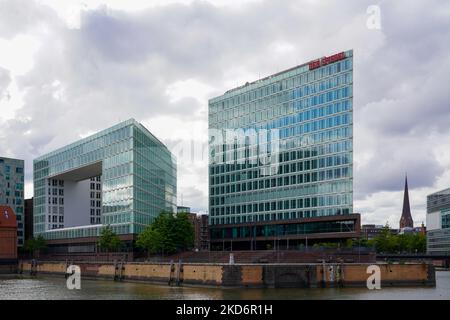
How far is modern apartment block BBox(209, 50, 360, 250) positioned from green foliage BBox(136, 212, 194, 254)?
62.3ft

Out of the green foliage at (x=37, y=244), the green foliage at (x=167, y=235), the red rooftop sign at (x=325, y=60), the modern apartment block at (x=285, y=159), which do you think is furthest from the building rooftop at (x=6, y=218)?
the red rooftop sign at (x=325, y=60)

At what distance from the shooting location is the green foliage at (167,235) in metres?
128

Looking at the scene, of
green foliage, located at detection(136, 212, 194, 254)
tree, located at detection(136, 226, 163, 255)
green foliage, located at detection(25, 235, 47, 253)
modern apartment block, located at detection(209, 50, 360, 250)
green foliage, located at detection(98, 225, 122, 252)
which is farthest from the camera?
green foliage, located at detection(25, 235, 47, 253)

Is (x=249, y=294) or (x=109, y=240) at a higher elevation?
(x=109, y=240)

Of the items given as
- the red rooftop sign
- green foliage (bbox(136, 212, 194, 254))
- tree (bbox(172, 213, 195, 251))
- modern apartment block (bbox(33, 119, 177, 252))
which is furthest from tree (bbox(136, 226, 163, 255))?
the red rooftop sign

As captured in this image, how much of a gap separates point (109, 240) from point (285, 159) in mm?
39874

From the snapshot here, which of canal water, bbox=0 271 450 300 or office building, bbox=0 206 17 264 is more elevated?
office building, bbox=0 206 17 264

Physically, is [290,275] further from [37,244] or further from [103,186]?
[37,244]

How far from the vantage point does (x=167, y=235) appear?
129625mm

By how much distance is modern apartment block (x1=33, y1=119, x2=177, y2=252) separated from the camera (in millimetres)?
138625

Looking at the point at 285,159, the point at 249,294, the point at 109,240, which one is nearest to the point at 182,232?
the point at 109,240

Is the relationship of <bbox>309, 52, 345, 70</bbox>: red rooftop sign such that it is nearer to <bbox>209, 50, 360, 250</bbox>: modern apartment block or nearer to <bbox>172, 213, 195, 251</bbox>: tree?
<bbox>209, 50, 360, 250</bbox>: modern apartment block

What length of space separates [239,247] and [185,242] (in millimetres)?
25413
